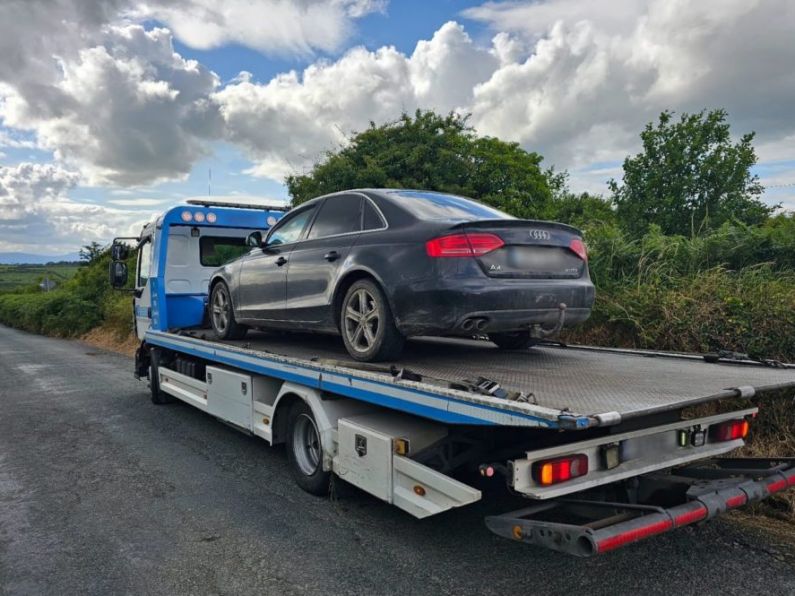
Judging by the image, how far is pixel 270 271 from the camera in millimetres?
5832

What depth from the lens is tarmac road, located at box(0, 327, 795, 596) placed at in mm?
3225

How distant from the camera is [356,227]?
4.90 meters

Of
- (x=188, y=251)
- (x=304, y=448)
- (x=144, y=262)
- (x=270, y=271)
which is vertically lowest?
(x=304, y=448)

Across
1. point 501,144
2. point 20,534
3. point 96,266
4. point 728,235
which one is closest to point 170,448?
point 20,534

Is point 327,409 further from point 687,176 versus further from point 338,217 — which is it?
point 687,176

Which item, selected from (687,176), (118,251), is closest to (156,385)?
(118,251)

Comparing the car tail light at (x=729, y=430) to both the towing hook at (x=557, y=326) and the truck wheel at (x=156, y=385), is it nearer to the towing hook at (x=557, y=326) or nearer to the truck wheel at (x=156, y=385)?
the towing hook at (x=557, y=326)

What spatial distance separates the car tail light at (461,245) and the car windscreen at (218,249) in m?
5.24

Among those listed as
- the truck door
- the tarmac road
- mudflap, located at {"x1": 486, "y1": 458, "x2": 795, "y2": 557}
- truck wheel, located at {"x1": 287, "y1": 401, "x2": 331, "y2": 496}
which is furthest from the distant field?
mudflap, located at {"x1": 486, "y1": 458, "x2": 795, "y2": 557}

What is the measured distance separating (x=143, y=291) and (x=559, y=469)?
24.9 feet

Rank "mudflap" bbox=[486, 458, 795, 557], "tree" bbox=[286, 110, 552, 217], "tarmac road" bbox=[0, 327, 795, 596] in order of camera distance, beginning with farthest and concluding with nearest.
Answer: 1. "tree" bbox=[286, 110, 552, 217]
2. "tarmac road" bbox=[0, 327, 795, 596]
3. "mudflap" bbox=[486, 458, 795, 557]

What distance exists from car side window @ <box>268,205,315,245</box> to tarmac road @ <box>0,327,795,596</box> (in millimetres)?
2093

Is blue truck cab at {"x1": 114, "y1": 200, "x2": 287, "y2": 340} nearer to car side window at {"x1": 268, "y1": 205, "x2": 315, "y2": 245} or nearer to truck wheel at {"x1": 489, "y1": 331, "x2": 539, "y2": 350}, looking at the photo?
car side window at {"x1": 268, "y1": 205, "x2": 315, "y2": 245}

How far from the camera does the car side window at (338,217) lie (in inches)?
196
